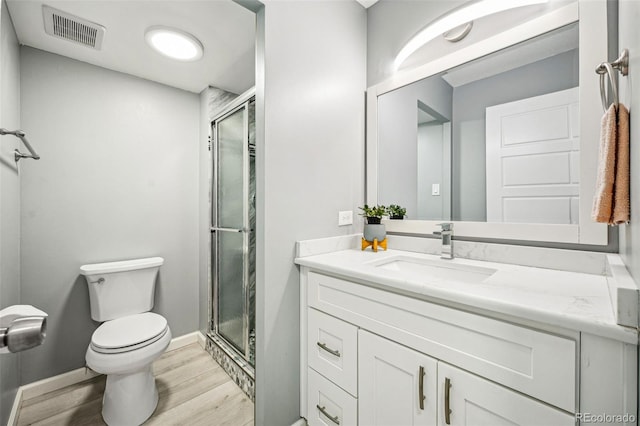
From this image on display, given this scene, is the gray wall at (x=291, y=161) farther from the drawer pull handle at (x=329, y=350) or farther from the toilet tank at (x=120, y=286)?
the toilet tank at (x=120, y=286)

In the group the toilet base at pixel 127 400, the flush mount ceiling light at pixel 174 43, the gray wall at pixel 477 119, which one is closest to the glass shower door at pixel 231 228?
the flush mount ceiling light at pixel 174 43

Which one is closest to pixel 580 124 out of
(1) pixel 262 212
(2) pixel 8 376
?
(1) pixel 262 212

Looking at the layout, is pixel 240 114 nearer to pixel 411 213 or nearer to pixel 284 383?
pixel 411 213

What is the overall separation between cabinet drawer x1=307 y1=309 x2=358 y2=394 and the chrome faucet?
62 cm

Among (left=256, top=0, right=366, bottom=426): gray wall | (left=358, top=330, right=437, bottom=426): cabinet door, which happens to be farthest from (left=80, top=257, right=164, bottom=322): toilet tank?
(left=358, top=330, right=437, bottom=426): cabinet door

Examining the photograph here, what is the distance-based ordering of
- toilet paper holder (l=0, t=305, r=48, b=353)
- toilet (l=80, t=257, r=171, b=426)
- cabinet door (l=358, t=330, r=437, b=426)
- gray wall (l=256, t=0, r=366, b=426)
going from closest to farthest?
toilet paper holder (l=0, t=305, r=48, b=353) < cabinet door (l=358, t=330, r=437, b=426) < gray wall (l=256, t=0, r=366, b=426) < toilet (l=80, t=257, r=171, b=426)

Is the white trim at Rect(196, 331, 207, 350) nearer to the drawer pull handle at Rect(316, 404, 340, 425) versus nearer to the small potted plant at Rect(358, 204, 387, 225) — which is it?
the drawer pull handle at Rect(316, 404, 340, 425)

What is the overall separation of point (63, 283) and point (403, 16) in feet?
9.29

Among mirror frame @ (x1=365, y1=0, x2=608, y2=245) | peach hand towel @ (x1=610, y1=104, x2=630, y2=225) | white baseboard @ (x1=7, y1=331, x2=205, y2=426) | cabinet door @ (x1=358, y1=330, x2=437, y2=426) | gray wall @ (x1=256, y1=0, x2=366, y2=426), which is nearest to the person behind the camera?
peach hand towel @ (x1=610, y1=104, x2=630, y2=225)

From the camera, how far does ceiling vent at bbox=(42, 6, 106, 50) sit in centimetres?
147

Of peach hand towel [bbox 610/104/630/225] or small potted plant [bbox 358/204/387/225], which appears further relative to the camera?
small potted plant [bbox 358/204/387/225]

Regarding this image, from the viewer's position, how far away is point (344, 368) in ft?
3.61

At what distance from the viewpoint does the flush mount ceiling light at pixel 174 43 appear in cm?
164

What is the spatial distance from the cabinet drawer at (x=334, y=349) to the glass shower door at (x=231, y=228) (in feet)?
2.60
